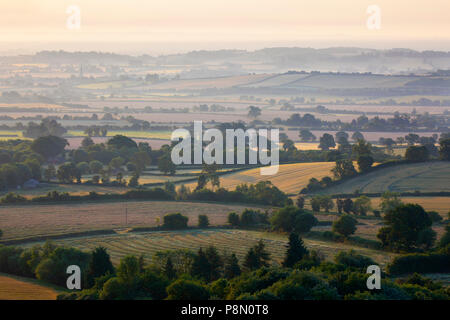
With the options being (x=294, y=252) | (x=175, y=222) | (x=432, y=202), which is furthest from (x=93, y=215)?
(x=432, y=202)

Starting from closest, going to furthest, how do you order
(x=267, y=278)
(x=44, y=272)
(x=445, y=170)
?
1. (x=267, y=278)
2. (x=44, y=272)
3. (x=445, y=170)

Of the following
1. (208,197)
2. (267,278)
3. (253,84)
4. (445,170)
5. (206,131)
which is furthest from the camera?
(253,84)

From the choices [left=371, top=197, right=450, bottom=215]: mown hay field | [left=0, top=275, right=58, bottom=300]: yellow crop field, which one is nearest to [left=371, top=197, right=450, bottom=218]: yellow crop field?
[left=371, top=197, right=450, bottom=215]: mown hay field

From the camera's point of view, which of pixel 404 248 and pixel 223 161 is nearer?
pixel 404 248

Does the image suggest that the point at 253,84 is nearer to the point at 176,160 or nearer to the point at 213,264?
the point at 176,160
